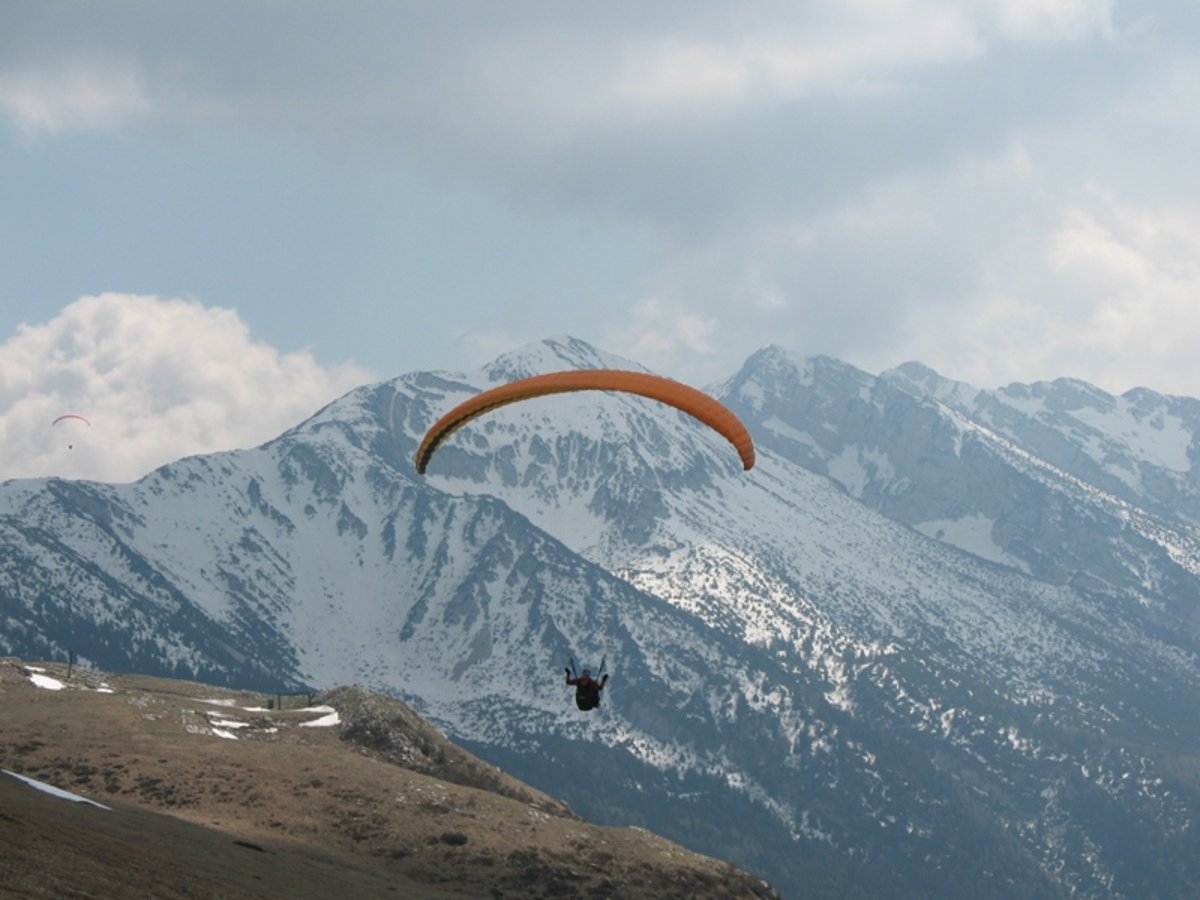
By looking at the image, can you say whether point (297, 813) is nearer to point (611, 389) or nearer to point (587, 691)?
point (587, 691)

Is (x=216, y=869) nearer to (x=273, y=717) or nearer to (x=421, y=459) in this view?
(x=421, y=459)

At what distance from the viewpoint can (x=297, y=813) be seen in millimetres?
88125

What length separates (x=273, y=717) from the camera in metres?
117

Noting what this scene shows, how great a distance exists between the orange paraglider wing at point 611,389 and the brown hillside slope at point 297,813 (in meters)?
20.5

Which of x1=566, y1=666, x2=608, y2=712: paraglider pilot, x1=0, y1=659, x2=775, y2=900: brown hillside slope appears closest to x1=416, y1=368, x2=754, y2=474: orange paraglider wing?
x1=566, y1=666, x2=608, y2=712: paraglider pilot

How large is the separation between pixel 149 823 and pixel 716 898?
3324cm

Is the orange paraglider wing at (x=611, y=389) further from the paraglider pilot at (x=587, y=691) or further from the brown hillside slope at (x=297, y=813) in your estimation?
the brown hillside slope at (x=297, y=813)

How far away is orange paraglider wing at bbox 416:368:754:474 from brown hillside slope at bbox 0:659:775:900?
2052 centimetres

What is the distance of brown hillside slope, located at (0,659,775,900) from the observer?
68.0 meters

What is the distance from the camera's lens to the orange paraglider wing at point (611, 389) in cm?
5866

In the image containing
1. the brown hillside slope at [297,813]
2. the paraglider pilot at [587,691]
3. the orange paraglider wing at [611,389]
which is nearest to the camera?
the paraglider pilot at [587,691]

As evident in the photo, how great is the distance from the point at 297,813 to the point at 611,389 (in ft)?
136

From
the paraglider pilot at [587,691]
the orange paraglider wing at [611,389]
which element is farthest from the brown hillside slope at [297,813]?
the orange paraglider wing at [611,389]

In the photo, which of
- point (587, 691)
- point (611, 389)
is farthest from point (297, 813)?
point (611, 389)
